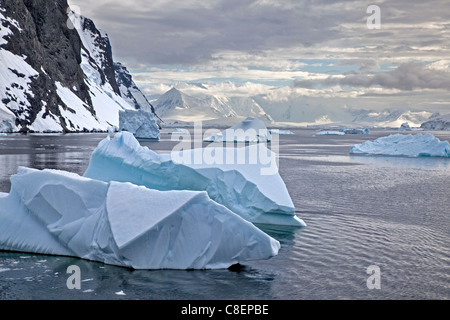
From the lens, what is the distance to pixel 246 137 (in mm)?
74000

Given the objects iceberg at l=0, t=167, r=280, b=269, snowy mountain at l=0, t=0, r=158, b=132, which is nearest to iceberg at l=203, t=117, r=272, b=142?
snowy mountain at l=0, t=0, r=158, b=132

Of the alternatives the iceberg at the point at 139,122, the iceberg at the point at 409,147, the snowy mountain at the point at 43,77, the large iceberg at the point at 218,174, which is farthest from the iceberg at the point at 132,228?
the snowy mountain at the point at 43,77

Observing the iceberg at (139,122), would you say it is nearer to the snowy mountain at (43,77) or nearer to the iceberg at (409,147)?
the snowy mountain at (43,77)

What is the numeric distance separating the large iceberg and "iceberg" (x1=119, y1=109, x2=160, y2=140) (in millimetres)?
64836

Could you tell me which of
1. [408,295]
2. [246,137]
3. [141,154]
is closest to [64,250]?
[141,154]

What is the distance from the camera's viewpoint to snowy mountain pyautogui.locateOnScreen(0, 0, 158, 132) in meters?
87.1

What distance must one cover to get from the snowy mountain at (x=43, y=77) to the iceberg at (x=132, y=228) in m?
78.3

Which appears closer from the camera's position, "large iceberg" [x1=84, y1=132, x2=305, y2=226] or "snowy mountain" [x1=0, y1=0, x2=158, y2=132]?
"large iceberg" [x1=84, y1=132, x2=305, y2=226]

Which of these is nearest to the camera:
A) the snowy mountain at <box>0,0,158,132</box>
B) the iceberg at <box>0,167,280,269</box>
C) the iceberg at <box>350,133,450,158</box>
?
the iceberg at <box>0,167,280,269</box>

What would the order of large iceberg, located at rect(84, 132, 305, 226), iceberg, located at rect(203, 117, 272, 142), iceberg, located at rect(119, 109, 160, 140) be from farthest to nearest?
iceberg, located at rect(119, 109, 160, 140), iceberg, located at rect(203, 117, 272, 142), large iceberg, located at rect(84, 132, 305, 226)

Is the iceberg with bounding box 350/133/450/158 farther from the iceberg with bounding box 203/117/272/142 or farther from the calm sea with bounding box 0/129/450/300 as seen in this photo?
the calm sea with bounding box 0/129/450/300

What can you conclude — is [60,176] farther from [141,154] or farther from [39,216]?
[141,154]

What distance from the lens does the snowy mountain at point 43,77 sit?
3430 inches

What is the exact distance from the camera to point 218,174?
16.8 metres
